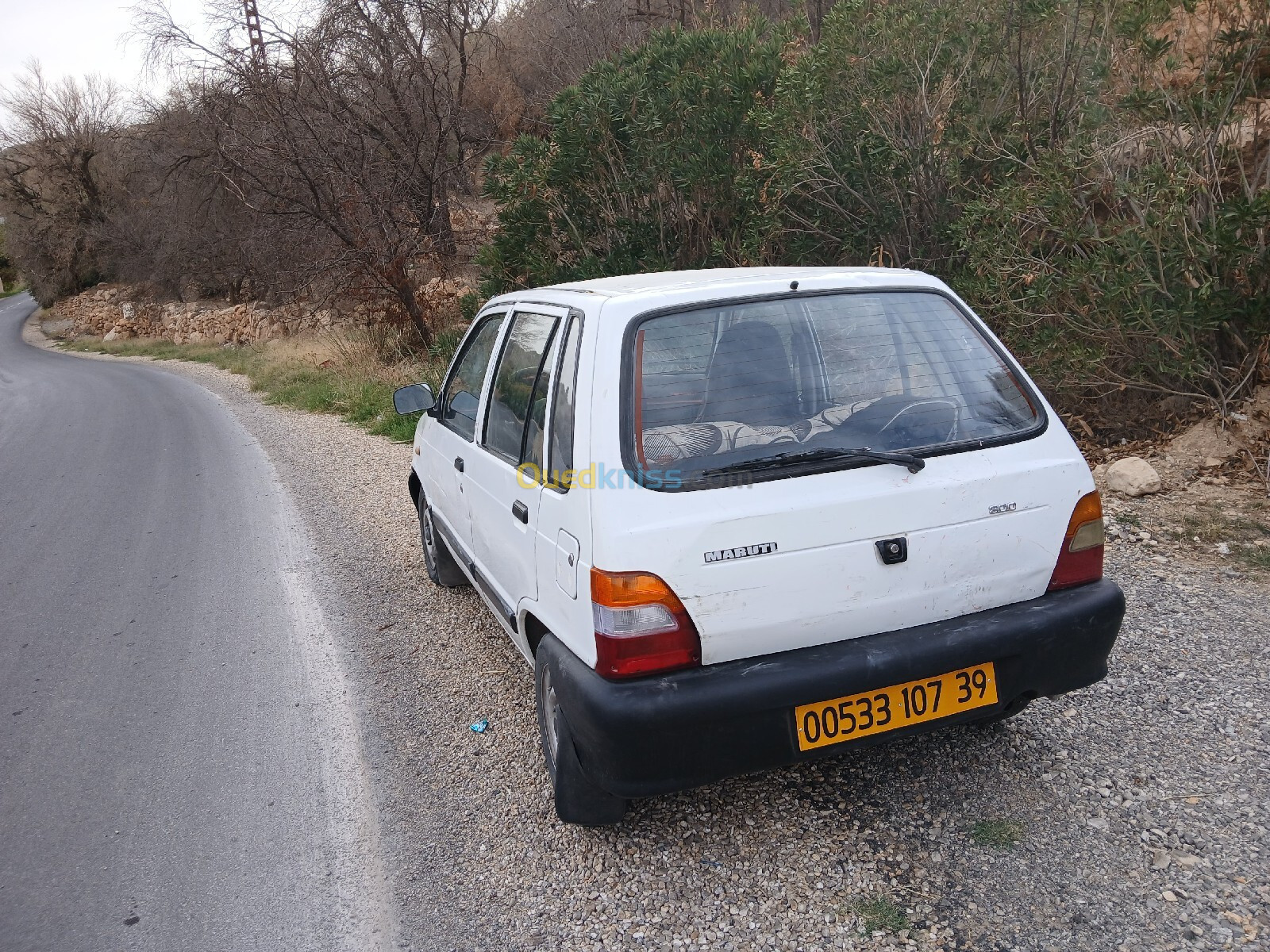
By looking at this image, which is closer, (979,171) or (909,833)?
(909,833)

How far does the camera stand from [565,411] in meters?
2.91

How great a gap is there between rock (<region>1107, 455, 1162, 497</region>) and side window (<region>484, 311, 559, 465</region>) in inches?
156

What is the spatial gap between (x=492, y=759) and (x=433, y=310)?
1269cm

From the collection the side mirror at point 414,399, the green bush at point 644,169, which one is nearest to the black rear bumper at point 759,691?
the side mirror at point 414,399

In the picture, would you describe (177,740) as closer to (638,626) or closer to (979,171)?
(638,626)

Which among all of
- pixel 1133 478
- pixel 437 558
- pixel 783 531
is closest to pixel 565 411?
pixel 783 531

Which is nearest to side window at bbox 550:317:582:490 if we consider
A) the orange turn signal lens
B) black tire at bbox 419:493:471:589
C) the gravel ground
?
the orange turn signal lens

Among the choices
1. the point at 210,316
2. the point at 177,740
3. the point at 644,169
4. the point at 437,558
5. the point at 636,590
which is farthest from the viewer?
the point at 210,316

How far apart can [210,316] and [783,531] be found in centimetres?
3092

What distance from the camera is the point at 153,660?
4820 millimetres

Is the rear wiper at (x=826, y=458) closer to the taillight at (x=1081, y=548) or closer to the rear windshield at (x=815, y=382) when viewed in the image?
the rear windshield at (x=815, y=382)

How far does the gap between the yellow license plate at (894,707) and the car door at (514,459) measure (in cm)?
101

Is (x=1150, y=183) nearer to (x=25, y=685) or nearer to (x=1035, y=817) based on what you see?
(x=1035, y=817)

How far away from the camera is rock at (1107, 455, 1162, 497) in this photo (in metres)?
5.56
